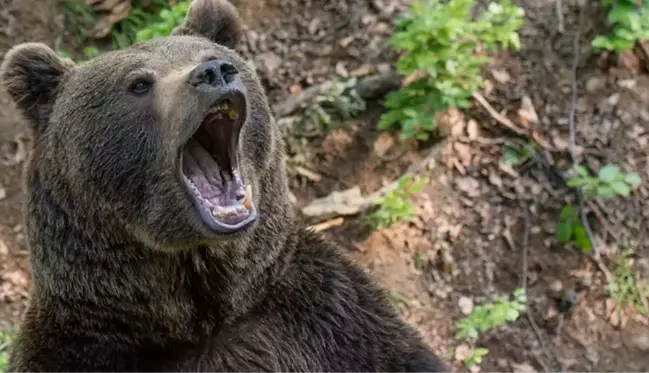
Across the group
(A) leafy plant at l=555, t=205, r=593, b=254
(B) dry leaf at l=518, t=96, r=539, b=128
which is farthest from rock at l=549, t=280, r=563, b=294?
(B) dry leaf at l=518, t=96, r=539, b=128

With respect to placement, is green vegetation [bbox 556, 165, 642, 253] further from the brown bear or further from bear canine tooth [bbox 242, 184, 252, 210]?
bear canine tooth [bbox 242, 184, 252, 210]

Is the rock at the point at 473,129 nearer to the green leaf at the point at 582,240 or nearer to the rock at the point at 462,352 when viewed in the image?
the green leaf at the point at 582,240

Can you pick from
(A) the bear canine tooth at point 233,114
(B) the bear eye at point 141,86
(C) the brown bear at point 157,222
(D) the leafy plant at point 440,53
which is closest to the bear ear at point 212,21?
(C) the brown bear at point 157,222

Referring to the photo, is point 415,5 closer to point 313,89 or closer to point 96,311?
point 313,89

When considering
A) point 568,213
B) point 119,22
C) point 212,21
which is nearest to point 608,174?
point 568,213

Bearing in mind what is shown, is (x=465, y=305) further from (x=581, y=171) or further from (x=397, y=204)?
(x=581, y=171)

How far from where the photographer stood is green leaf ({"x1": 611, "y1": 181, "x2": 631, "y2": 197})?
5.19 metres

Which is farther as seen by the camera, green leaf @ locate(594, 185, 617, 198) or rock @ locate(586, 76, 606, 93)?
Answer: rock @ locate(586, 76, 606, 93)

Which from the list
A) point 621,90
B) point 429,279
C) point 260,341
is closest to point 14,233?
point 429,279

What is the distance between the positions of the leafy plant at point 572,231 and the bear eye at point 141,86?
10.7ft

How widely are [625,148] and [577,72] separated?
66 centimetres

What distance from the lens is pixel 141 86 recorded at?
10.5 feet

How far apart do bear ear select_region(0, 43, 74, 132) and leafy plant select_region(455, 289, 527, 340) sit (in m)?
2.64

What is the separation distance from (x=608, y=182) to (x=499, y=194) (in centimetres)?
83
